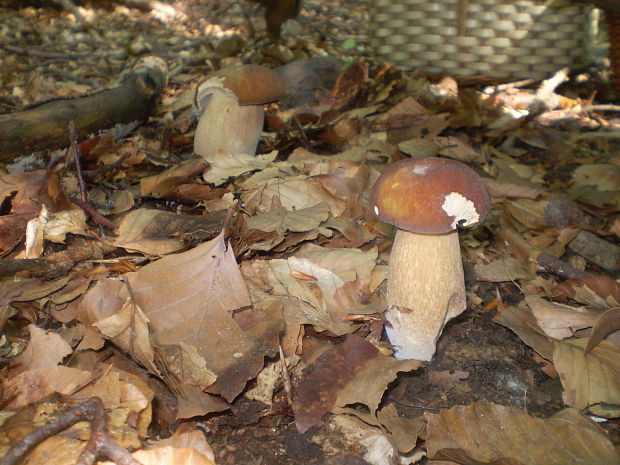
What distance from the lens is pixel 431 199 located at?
135cm

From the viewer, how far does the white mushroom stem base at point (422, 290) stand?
5.02ft

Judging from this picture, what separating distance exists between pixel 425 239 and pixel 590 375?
0.64m

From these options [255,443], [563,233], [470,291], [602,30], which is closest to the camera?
[255,443]

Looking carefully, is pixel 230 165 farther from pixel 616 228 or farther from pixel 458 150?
pixel 616 228

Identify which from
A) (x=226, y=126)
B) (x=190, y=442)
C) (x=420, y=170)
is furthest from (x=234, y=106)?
(x=190, y=442)

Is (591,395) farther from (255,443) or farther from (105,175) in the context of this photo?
(105,175)

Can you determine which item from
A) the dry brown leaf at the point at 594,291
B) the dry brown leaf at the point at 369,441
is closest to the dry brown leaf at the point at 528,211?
the dry brown leaf at the point at 594,291

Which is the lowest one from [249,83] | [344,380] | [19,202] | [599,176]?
[599,176]

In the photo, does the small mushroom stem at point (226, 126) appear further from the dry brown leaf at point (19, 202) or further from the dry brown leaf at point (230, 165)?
the dry brown leaf at point (19, 202)

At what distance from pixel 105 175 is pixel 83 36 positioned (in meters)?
3.05

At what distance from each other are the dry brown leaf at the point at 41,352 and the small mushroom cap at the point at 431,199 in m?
0.96

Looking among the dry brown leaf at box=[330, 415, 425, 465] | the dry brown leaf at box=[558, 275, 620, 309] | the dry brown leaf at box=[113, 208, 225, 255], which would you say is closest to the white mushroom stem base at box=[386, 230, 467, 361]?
the dry brown leaf at box=[330, 415, 425, 465]

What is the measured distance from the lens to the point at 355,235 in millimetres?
1881

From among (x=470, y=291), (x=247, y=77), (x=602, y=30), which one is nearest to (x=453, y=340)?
(x=470, y=291)
